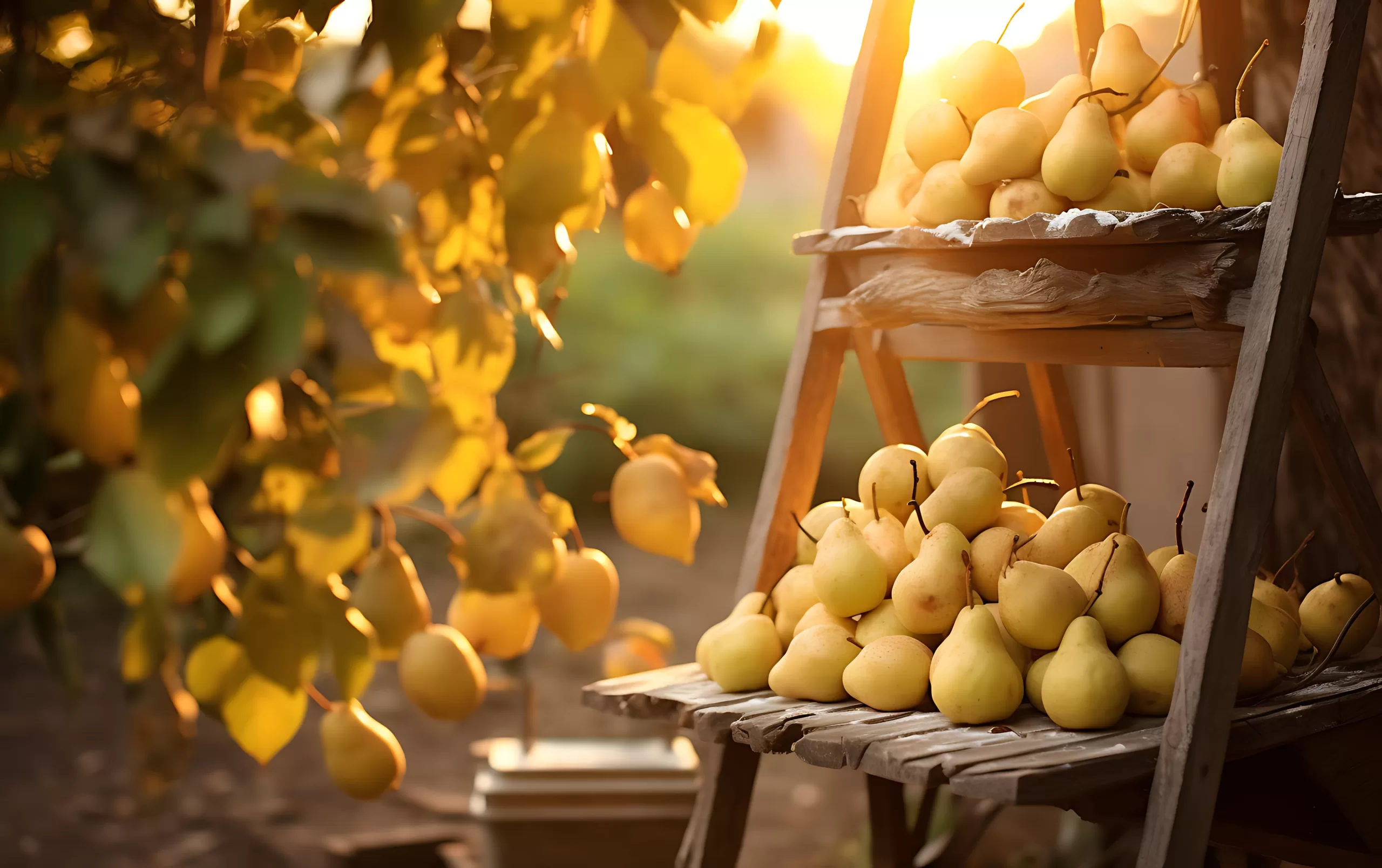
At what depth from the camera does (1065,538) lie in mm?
1028

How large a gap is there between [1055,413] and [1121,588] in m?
0.47

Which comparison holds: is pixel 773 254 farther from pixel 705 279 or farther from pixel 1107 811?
pixel 1107 811

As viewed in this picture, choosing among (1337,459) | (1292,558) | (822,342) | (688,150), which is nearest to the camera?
(688,150)

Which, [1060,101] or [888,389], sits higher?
[1060,101]

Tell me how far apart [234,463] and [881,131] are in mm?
996

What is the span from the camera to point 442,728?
357 centimetres

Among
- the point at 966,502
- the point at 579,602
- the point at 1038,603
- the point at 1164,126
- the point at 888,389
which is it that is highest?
the point at 1164,126

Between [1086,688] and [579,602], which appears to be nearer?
[579,602]

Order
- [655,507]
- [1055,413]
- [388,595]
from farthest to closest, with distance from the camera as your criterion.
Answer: [1055,413]
[655,507]
[388,595]

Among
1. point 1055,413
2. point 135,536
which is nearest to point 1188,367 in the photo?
point 1055,413

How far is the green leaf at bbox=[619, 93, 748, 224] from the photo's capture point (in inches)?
16.7

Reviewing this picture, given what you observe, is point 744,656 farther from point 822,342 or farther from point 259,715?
point 259,715

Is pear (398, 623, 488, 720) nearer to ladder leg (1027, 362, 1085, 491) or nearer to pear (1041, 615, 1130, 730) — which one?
pear (1041, 615, 1130, 730)

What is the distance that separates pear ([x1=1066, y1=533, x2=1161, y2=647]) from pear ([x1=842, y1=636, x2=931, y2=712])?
0.14 m
